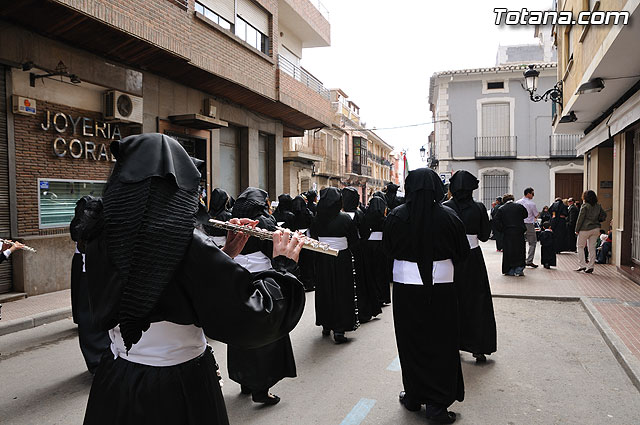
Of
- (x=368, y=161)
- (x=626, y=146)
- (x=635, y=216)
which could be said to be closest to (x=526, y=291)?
(x=635, y=216)

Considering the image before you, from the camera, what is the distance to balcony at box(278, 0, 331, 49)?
18750mm

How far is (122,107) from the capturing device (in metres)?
11.5

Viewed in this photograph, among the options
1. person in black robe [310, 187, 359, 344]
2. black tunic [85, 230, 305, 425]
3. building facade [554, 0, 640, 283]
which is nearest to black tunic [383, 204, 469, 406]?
person in black robe [310, 187, 359, 344]

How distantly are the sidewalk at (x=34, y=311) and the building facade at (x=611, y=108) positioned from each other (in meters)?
9.63

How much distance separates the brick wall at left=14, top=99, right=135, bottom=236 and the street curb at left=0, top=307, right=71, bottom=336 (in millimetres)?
2359

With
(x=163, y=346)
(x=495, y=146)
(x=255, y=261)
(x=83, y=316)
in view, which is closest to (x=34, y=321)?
(x=83, y=316)

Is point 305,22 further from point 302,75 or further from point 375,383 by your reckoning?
point 375,383

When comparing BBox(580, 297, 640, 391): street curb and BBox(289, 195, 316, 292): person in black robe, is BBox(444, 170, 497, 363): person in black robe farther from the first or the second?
BBox(289, 195, 316, 292): person in black robe

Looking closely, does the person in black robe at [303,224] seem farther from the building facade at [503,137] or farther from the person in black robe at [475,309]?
the building facade at [503,137]

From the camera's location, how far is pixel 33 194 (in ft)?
31.8

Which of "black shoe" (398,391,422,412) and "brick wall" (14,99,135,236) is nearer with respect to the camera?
"black shoe" (398,391,422,412)

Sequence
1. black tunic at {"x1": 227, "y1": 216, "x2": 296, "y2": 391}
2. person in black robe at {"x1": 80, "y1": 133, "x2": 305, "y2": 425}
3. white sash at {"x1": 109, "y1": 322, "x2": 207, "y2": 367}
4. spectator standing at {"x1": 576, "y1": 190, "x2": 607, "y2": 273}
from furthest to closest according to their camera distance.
→ spectator standing at {"x1": 576, "y1": 190, "x2": 607, "y2": 273} < black tunic at {"x1": 227, "y1": 216, "x2": 296, "y2": 391} < white sash at {"x1": 109, "y1": 322, "x2": 207, "y2": 367} < person in black robe at {"x1": 80, "y1": 133, "x2": 305, "y2": 425}

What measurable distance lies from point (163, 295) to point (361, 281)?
6.44 meters

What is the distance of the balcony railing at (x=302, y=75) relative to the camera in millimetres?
17938
